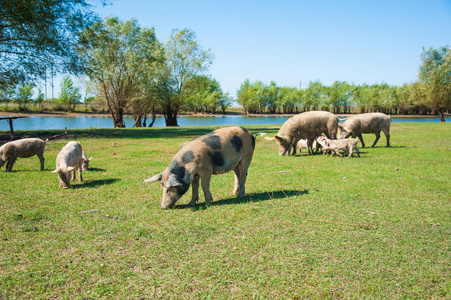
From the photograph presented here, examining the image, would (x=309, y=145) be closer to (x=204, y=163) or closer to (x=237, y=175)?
(x=237, y=175)

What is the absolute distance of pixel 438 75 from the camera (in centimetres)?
5400

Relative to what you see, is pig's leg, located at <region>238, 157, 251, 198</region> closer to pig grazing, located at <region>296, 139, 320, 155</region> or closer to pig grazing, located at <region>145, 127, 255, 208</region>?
pig grazing, located at <region>145, 127, 255, 208</region>

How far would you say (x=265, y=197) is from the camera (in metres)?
8.81

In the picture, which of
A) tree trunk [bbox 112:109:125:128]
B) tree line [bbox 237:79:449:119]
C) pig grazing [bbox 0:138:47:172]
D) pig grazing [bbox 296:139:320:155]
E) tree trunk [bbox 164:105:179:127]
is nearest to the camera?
pig grazing [bbox 0:138:47:172]

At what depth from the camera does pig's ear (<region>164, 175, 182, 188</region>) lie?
23.8ft

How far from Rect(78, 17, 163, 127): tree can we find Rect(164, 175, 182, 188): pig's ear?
33.7 m

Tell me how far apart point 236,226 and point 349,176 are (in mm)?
6430

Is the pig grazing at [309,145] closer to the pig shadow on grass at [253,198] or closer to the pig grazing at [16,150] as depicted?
the pig shadow on grass at [253,198]

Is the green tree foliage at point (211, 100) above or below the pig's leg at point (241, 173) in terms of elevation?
above

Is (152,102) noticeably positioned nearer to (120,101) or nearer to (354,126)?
(120,101)

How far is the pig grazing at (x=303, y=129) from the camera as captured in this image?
16.9 meters

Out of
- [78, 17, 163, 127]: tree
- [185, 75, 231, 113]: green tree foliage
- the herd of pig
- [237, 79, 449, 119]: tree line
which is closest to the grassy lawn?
the herd of pig

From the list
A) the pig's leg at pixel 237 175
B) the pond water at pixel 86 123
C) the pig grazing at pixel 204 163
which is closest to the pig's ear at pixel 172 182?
the pig grazing at pixel 204 163

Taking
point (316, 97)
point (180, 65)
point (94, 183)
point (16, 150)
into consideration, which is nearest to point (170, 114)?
point (180, 65)
